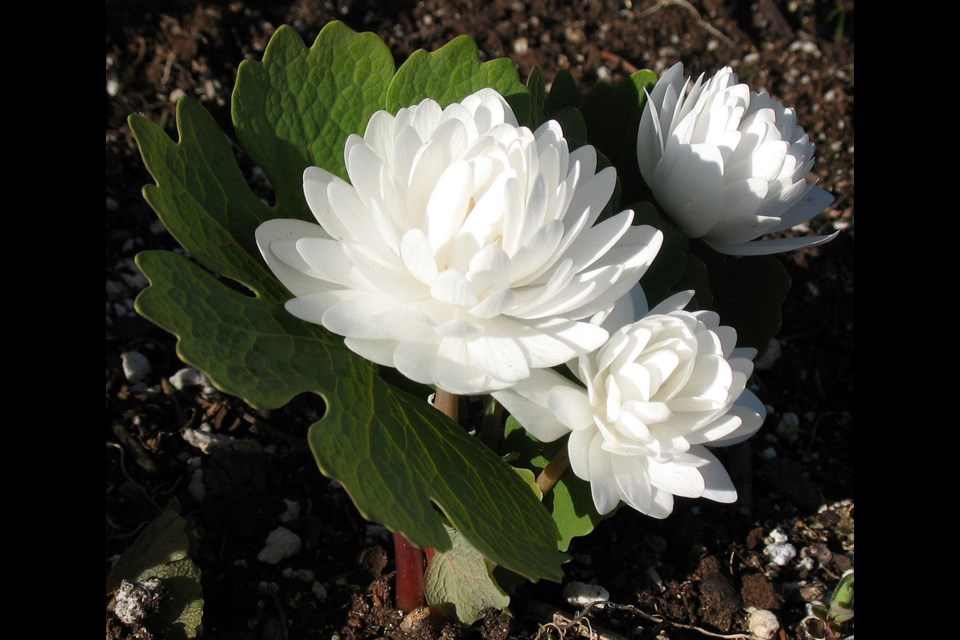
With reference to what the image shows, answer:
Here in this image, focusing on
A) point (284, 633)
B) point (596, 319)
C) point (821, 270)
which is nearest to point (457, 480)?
point (596, 319)

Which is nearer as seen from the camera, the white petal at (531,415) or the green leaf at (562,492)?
the white petal at (531,415)

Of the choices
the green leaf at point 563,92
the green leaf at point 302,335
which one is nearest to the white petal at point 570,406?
the green leaf at point 302,335

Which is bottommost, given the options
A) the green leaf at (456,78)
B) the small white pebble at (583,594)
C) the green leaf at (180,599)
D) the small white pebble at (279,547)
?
the small white pebble at (583,594)

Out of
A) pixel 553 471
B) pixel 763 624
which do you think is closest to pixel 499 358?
pixel 553 471

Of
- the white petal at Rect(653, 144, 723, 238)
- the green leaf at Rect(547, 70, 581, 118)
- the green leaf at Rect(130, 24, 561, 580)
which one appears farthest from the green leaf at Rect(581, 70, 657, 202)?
the green leaf at Rect(130, 24, 561, 580)

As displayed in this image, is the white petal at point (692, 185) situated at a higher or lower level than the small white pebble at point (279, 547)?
higher

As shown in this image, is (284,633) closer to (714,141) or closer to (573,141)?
(573,141)

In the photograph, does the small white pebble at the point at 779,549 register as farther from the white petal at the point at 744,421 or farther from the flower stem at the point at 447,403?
the flower stem at the point at 447,403

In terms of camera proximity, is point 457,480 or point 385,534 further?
point 385,534
